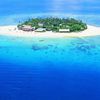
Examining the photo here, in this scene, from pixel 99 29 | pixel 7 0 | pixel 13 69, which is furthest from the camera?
pixel 7 0

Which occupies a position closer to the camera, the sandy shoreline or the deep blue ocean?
the deep blue ocean

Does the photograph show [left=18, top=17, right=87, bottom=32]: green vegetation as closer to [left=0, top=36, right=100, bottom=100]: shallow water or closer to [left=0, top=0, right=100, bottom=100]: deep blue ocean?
[left=0, top=0, right=100, bottom=100]: deep blue ocean

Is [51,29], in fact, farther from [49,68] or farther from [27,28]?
[49,68]

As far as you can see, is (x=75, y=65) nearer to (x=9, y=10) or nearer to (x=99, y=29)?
(x=99, y=29)

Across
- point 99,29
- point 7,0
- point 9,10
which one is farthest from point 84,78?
point 7,0

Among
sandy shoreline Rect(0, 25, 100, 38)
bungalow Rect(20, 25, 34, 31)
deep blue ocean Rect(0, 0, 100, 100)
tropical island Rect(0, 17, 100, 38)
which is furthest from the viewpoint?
bungalow Rect(20, 25, 34, 31)

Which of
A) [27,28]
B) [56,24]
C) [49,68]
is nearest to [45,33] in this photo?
[27,28]

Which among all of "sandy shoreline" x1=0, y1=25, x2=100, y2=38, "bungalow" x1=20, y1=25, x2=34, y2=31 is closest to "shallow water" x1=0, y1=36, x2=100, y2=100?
"sandy shoreline" x1=0, y1=25, x2=100, y2=38

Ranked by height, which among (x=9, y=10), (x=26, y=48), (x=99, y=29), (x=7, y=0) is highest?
(x=7, y=0)

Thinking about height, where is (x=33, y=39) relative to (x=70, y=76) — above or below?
above
